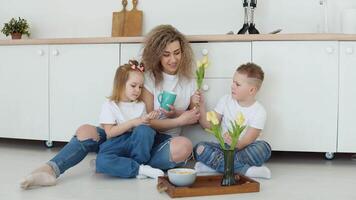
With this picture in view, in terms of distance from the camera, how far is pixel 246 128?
7.16ft

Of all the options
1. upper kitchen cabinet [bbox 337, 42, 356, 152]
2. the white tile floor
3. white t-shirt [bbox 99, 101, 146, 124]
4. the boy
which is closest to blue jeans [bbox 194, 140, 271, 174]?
the boy

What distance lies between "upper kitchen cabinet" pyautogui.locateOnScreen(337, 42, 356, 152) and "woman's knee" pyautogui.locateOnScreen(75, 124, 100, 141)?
1192 millimetres

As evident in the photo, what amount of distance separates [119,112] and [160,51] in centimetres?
37

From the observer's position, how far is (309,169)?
2.23 m

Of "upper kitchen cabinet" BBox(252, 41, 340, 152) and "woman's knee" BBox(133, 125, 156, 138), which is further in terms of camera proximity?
"upper kitchen cabinet" BBox(252, 41, 340, 152)

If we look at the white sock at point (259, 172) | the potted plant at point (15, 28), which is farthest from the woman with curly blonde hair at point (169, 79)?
the potted plant at point (15, 28)

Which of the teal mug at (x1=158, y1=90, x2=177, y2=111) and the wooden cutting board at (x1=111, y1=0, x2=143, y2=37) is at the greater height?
the wooden cutting board at (x1=111, y1=0, x2=143, y2=37)

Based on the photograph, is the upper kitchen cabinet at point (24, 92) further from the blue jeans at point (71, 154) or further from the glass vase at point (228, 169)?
the glass vase at point (228, 169)

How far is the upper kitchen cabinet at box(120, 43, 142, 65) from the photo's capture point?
245 centimetres

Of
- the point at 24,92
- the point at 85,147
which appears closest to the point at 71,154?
the point at 85,147

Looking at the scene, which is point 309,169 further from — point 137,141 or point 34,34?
point 34,34

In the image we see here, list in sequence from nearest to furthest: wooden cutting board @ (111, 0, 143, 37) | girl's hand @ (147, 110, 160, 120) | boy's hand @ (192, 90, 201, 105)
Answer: girl's hand @ (147, 110, 160, 120), boy's hand @ (192, 90, 201, 105), wooden cutting board @ (111, 0, 143, 37)

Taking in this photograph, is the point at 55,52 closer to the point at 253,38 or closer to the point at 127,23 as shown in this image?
the point at 127,23

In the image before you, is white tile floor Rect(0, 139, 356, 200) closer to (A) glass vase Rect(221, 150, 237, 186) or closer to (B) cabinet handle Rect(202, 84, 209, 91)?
(A) glass vase Rect(221, 150, 237, 186)
